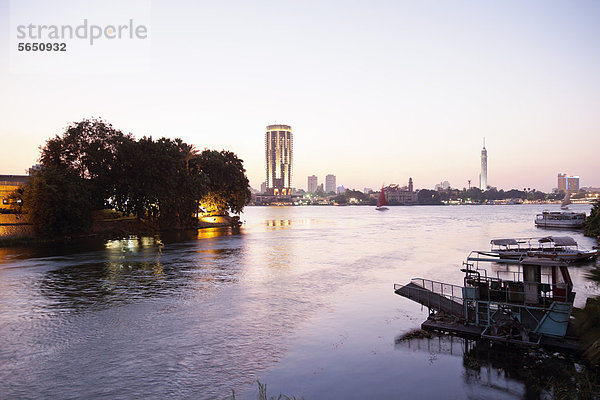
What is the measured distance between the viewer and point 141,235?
94375 mm

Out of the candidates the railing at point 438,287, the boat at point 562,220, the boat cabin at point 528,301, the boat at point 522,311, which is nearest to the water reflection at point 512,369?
the boat at point 522,311

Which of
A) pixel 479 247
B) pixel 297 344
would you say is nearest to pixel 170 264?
pixel 297 344

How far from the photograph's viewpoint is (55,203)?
75125mm

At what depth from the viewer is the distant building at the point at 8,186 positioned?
78500 mm

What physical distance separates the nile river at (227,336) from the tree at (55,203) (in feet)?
85.7

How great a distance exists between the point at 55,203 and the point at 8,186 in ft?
50.5

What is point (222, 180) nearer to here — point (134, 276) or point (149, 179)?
point (149, 179)

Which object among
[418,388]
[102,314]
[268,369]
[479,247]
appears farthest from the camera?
[479,247]

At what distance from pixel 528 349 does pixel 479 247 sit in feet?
174

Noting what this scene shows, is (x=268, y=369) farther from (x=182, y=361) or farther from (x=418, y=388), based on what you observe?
(x=418, y=388)

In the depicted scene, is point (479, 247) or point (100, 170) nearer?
point (479, 247)

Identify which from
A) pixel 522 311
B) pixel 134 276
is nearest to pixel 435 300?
pixel 522 311

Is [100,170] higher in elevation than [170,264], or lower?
higher

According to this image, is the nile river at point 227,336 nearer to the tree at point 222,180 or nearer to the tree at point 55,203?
the tree at point 55,203
